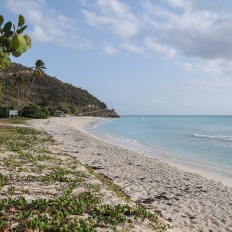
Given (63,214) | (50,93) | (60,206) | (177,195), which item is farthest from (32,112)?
(63,214)

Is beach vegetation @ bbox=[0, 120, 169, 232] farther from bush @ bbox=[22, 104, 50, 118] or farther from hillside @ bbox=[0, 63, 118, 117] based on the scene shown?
hillside @ bbox=[0, 63, 118, 117]

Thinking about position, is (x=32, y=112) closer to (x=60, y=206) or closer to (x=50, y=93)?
(x=50, y=93)

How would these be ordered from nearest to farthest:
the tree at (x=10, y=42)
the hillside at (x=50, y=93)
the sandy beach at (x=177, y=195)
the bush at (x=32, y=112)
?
the tree at (x=10, y=42) < the sandy beach at (x=177, y=195) < the bush at (x=32, y=112) < the hillside at (x=50, y=93)

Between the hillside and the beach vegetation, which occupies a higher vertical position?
the hillside

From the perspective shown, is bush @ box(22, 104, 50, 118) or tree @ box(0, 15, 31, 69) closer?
tree @ box(0, 15, 31, 69)

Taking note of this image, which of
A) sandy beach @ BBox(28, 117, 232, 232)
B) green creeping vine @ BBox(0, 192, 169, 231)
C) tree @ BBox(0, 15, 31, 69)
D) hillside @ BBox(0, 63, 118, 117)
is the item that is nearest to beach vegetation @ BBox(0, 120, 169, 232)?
green creeping vine @ BBox(0, 192, 169, 231)

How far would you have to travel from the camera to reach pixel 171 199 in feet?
36.5

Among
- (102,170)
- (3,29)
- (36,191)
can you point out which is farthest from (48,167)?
(3,29)

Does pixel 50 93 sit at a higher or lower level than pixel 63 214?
higher

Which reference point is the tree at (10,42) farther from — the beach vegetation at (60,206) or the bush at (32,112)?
the bush at (32,112)

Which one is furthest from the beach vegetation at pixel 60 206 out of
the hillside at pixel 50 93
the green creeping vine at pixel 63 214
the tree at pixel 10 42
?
the hillside at pixel 50 93

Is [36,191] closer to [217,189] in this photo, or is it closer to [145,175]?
[145,175]

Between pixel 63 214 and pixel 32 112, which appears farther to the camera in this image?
pixel 32 112

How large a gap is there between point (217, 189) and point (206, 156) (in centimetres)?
1411
